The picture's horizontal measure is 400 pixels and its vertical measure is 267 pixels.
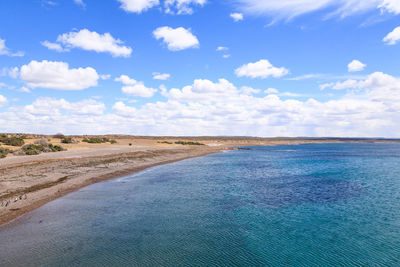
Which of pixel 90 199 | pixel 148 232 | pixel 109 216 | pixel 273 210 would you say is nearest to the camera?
pixel 148 232

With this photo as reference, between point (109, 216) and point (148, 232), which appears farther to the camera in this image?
point (109, 216)

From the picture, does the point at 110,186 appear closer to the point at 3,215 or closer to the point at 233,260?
the point at 3,215

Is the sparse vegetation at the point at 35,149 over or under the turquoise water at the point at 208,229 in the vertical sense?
over

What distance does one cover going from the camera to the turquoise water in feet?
38.1

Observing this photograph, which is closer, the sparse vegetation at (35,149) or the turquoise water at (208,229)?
the turquoise water at (208,229)

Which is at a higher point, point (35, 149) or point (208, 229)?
point (35, 149)

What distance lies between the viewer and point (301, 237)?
1404cm

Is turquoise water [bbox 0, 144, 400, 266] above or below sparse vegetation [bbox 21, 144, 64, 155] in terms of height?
below

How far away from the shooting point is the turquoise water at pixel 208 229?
1162cm

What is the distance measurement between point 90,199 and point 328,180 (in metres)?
27.9

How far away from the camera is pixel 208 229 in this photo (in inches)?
594

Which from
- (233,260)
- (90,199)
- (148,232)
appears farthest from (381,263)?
(90,199)

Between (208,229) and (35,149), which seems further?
(35,149)

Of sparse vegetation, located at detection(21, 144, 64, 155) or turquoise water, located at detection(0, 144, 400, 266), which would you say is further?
sparse vegetation, located at detection(21, 144, 64, 155)
